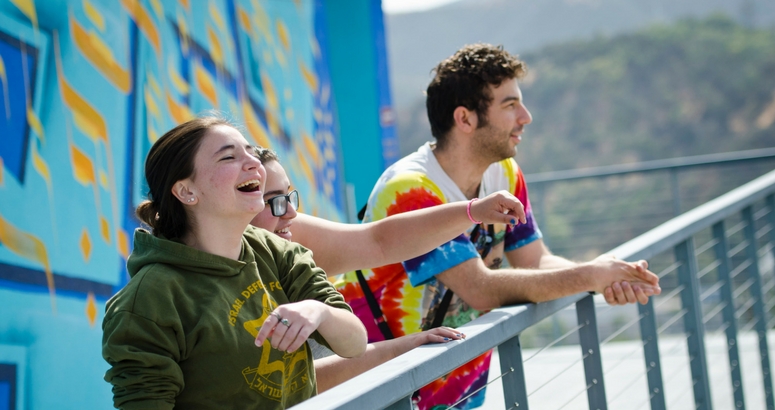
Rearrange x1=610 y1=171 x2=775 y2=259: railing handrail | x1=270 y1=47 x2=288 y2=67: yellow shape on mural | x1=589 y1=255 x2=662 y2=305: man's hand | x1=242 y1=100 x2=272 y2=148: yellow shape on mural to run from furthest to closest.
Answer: x1=270 y1=47 x2=288 y2=67: yellow shape on mural → x1=242 y1=100 x2=272 y2=148: yellow shape on mural → x1=610 y1=171 x2=775 y2=259: railing handrail → x1=589 y1=255 x2=662 y2=305: man's hand

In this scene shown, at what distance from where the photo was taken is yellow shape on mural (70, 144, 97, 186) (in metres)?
2.91

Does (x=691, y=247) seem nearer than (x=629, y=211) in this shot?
Yes

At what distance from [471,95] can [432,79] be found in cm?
22

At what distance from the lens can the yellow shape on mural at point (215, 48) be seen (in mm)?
4082

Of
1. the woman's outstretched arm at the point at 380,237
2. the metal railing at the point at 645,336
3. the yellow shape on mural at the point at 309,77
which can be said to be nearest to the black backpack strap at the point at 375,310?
the woman's outstretched arm at the point at 380,237

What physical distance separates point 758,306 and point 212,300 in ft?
10.6

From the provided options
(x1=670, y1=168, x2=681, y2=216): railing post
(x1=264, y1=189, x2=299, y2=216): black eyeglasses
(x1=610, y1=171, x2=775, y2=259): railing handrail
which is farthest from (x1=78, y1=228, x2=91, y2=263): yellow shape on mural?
(x1=670, y1=168, x2=681, y2=216): railing post

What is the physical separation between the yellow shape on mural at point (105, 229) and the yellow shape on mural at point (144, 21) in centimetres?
85

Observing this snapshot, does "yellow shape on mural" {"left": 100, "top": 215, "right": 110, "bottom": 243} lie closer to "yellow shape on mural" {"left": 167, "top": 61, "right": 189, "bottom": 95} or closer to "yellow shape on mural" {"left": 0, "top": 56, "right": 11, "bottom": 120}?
"yellow shape on mural" {"left": 0, "top": 56, "right": 11, "bottom": 120}

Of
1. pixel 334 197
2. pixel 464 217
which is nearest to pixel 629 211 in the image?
pixel 334 197

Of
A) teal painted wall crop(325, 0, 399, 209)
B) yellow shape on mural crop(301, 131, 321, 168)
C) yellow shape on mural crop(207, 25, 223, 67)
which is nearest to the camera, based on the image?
yellow shape on mural crop(207, 25, 223, 67)

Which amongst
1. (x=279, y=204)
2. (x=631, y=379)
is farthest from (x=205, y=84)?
(x=631, y=379)

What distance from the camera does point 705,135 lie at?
1913 inches

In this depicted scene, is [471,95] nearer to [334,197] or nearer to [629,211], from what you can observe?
[334,197]
